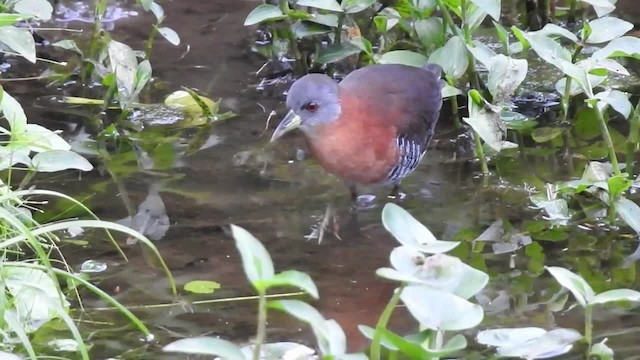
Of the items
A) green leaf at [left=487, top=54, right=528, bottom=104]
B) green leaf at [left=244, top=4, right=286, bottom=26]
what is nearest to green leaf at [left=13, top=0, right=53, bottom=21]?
green leaf at [left=244, top=4, right=286, bottom=26]

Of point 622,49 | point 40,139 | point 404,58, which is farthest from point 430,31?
point 40,139

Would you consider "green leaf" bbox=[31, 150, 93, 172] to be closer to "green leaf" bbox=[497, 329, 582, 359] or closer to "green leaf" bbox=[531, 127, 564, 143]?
"green leaf" bbox=[497, 329, 582, 359]

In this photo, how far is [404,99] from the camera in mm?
4098

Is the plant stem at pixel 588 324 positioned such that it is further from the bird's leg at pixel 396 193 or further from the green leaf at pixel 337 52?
the green leaf at pixel 337 52

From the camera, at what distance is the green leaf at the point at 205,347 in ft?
6.22

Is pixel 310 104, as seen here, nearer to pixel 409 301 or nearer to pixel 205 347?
pixel 409 301

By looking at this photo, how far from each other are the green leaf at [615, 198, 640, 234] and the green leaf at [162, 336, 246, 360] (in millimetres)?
1942

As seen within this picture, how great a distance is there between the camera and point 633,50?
3.57 m

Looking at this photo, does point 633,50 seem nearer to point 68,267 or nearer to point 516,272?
point 516,272

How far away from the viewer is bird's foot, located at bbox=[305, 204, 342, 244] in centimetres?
377

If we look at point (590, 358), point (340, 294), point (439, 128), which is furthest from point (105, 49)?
point (590, 358)

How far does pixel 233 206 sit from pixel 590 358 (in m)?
1.62

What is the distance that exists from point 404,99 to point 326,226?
650 mm

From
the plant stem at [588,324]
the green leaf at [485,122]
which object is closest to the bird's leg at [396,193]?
the green leaf at [485,122]
